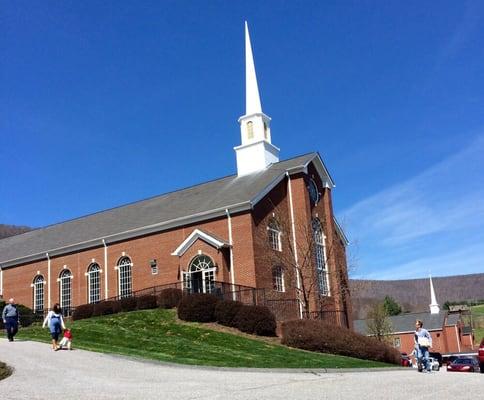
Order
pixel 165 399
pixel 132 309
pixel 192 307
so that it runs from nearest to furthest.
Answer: pixel 165 399 → pixel 192 307 → pixel 132 309

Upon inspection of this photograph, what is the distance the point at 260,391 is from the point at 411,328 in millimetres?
65651

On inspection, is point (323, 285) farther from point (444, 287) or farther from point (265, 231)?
point (444, 287)

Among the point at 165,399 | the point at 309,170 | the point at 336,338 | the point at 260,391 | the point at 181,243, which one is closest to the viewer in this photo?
the point at 165,399

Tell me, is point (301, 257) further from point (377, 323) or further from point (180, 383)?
point (377, 323)

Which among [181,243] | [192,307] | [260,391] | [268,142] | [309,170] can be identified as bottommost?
[260,391]

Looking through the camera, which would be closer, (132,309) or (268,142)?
(132,309)

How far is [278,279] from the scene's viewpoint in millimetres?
31781

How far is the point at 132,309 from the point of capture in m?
30.1

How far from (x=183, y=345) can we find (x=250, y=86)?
24039mm

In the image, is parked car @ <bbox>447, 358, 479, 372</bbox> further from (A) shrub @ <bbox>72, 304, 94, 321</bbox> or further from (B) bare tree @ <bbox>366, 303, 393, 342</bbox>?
(A) shrub @ <bbox>72, 304, 94, 321</bbox>

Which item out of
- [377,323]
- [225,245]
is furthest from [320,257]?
[377,323]

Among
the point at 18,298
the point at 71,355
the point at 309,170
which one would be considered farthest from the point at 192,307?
the point at 18,298

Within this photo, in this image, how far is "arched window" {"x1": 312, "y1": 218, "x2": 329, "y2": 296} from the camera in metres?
33.7

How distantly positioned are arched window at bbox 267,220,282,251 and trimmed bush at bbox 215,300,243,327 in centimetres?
677
